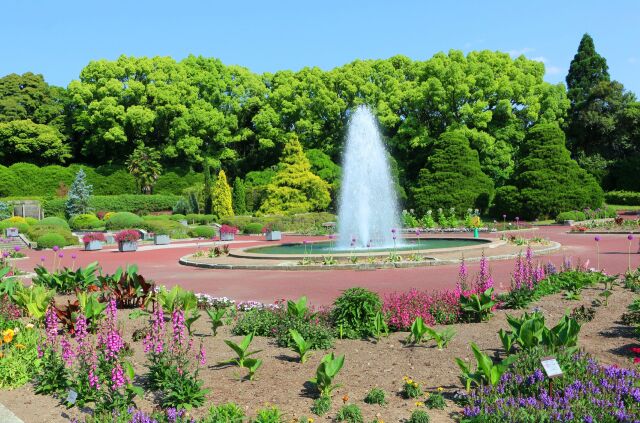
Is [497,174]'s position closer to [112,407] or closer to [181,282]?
[181,282]

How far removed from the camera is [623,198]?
39.4 m

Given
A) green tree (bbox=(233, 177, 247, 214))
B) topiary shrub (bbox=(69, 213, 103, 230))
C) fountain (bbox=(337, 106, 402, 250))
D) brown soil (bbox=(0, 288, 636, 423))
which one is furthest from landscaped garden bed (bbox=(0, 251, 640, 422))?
green tree (bbox=(233, 177, 247, 214))

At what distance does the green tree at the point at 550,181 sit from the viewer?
33.4 meters

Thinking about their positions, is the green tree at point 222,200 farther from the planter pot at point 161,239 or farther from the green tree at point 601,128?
the green tree at point 601,128

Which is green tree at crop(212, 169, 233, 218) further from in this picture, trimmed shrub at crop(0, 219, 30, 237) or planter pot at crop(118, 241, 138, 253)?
planter pot at crop(118, 241, 138, 253)

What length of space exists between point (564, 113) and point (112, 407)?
4395 centimetres

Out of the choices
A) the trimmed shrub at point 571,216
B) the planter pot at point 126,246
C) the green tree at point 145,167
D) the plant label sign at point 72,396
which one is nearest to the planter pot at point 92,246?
the planter pot at point 126,246

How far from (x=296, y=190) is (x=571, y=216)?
52.2 ft

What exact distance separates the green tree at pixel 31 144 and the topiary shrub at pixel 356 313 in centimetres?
4606

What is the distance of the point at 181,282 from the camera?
527 inches

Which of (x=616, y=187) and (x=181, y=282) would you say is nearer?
(x=181, y=282)

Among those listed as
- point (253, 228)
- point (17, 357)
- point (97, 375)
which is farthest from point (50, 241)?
point (97, 375)

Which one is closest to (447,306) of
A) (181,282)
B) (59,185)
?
(181,282)

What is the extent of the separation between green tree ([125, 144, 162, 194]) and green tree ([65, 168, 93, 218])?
5.61 metres
